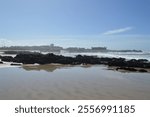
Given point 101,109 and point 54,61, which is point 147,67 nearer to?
point 54,61

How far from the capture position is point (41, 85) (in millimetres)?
10375

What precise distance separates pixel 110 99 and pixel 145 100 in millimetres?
969

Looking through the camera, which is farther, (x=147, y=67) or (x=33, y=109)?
(x=147, y=67)

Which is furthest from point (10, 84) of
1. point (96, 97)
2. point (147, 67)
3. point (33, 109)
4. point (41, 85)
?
point (147, 67)

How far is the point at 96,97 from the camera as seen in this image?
28.1 ft

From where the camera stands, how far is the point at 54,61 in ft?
72.9

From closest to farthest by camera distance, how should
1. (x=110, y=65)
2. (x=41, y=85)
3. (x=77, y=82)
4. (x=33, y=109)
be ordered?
(x=33, y=109) → (x=41, y=85) → (x=77, y=82) → (x=110, y=65)

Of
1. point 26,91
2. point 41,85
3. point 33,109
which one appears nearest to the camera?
point 33,109

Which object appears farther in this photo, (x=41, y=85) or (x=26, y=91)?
(x=41, y=85)

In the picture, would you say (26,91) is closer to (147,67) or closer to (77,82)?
(77,82)

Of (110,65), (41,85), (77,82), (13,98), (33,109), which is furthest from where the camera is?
(110,65)

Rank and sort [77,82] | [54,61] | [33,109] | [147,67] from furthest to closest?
1. [54,61]
2. [147,67]
3. [77,82]
4. [33,109]

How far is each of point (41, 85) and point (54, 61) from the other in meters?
11.9

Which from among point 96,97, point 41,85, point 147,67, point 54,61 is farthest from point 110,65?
point 96,97
